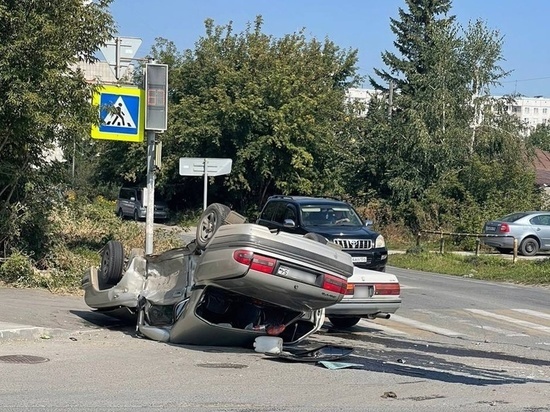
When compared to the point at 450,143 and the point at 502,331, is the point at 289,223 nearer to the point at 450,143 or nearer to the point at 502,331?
the point at 502,331

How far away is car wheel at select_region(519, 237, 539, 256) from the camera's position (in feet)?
96.6

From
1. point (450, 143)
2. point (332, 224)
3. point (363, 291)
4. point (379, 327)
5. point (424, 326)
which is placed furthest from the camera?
point (450, 143)

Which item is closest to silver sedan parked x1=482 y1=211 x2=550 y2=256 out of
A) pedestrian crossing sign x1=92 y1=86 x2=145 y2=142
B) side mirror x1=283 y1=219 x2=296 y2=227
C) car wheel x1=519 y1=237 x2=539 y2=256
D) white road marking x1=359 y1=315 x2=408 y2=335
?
car wheel x1=519 y1=237 x2=539 y2=256

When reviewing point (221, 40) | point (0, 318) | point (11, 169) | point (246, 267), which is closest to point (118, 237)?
point (11, 169)

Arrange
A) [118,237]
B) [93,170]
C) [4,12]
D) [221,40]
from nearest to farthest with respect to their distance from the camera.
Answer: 1. [4,12]
2. [118,237]
3. [221,40]
4. [93,170]

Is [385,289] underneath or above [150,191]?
underneath

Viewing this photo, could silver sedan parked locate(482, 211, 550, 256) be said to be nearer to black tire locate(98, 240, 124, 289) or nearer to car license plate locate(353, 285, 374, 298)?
car license plate locate(353, 285, 374, 298)

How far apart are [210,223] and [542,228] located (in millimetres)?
21297

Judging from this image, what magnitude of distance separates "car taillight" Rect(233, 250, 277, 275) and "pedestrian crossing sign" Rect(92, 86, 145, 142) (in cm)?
805

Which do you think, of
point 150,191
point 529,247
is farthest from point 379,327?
point 529,247

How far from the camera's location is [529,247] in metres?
29.6

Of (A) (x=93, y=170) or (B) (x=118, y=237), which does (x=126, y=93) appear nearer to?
(B) (x=118, y=237)

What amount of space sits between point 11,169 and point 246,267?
857 centimetres

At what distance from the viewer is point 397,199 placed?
39.0m
